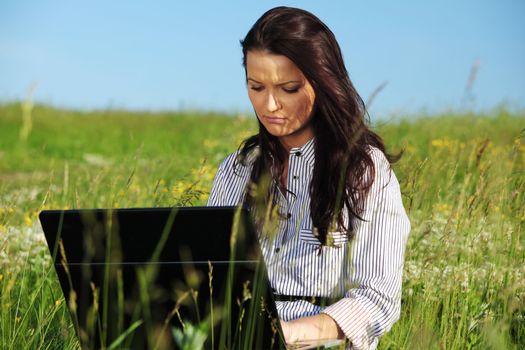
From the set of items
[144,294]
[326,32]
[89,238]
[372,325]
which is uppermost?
[326,32]

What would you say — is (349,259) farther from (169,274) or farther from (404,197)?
(404,197)

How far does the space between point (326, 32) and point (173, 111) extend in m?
13.2

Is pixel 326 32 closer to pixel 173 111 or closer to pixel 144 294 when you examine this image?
pixel 144 294

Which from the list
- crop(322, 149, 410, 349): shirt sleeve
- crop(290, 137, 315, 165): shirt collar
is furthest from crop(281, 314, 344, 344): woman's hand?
crop(290, 137, 315, 165): shirt collar

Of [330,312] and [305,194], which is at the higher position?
[305,194]

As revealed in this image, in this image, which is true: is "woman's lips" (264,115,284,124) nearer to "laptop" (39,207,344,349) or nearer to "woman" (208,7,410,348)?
"woman" (208,7,410,348)

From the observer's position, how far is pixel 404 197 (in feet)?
15.3

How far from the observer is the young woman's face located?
2.94 metres

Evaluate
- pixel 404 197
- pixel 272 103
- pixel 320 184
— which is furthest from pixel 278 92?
pixel 404 197

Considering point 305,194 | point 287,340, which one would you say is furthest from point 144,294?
point 305,194

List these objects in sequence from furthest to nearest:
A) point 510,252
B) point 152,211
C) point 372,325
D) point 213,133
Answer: point 213,133 < point 510,252 < point 372,325 < point 152,211

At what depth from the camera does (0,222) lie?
4242 mm

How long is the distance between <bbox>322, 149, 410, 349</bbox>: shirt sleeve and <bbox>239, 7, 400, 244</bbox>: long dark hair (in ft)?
0.24

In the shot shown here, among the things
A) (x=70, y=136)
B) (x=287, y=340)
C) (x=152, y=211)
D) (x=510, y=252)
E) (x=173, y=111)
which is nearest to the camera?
(x=152, y=211)
